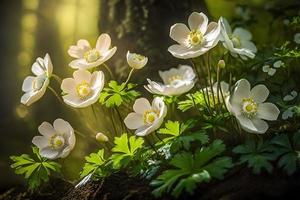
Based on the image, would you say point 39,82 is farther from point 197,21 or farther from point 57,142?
point 197,21

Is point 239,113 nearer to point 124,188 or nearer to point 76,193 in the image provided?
point 124,188

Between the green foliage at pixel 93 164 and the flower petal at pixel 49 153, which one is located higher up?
the flower petal at pixel 49 153

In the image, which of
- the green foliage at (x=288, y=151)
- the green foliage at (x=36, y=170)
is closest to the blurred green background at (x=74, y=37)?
the green foliage at (x=36, y=170)

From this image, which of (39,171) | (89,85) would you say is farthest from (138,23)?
(39,171)

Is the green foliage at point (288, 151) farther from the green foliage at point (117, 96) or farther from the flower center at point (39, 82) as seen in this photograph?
the flower center at point (39, 82)

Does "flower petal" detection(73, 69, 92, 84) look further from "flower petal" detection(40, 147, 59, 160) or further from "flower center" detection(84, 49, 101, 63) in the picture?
"flower petal" detection(40, 147, 59, 160)
